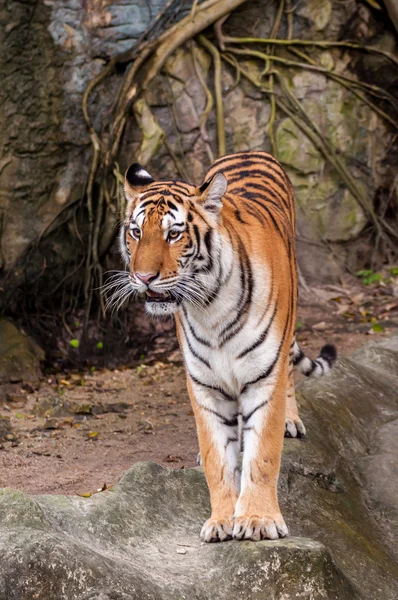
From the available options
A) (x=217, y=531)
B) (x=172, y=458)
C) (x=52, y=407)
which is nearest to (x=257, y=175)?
(x=172, y=458)

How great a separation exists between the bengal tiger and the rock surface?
7.7 inches

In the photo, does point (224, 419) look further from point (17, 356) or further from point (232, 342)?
point (17, 356)

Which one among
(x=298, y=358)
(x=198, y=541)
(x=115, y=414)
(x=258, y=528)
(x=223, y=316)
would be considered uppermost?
(x=223, y=316)

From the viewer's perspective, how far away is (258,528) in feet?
11.0

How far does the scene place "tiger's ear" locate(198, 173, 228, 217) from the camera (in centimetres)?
338

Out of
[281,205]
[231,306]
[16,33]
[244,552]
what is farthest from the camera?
[16,33]

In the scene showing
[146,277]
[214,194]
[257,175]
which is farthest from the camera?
[257,175]

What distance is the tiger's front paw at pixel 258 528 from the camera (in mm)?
3330

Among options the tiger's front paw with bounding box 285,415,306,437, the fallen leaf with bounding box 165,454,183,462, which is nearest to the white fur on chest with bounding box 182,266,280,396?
the tiger's front paw with bounding box 285,415,306,437

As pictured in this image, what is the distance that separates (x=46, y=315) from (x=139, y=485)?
4.40 m

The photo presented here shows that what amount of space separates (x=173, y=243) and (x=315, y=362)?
1.81 m

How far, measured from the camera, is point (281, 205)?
4465mm

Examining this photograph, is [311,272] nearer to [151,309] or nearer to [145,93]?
[145,93]

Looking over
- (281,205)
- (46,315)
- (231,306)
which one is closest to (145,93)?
(46,315)
